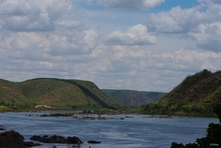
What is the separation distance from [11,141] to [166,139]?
3910 cm

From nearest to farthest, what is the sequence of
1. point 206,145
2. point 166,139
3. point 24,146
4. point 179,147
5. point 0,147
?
point 179,147 < point 206,145 < point 0,147 < point 24,146 < point 166,139

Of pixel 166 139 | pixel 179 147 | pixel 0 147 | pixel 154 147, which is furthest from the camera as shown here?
pixel 166 139

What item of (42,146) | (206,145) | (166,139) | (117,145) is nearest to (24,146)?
(42,146)

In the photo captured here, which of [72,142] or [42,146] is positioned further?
[72,142]

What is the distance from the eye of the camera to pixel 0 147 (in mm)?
76875

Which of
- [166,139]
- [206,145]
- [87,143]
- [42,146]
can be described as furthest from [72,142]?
[206,145]

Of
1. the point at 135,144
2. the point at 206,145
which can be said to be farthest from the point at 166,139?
the point at 206,145

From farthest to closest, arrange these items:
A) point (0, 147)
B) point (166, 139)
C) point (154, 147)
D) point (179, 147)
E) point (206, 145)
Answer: point (166, 139)
point (154, 147)
point (0, 147)
point (206, 145)
point (179, 147)

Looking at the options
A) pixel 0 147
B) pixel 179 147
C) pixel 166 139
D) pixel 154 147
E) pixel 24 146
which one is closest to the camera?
pixel 179 147

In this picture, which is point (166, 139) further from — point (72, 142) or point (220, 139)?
point (220, 139)

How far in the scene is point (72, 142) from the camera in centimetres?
9281

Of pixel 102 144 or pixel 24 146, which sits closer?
pixel 24 146

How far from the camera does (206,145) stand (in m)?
43.6

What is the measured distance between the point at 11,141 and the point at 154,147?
27923 mm
